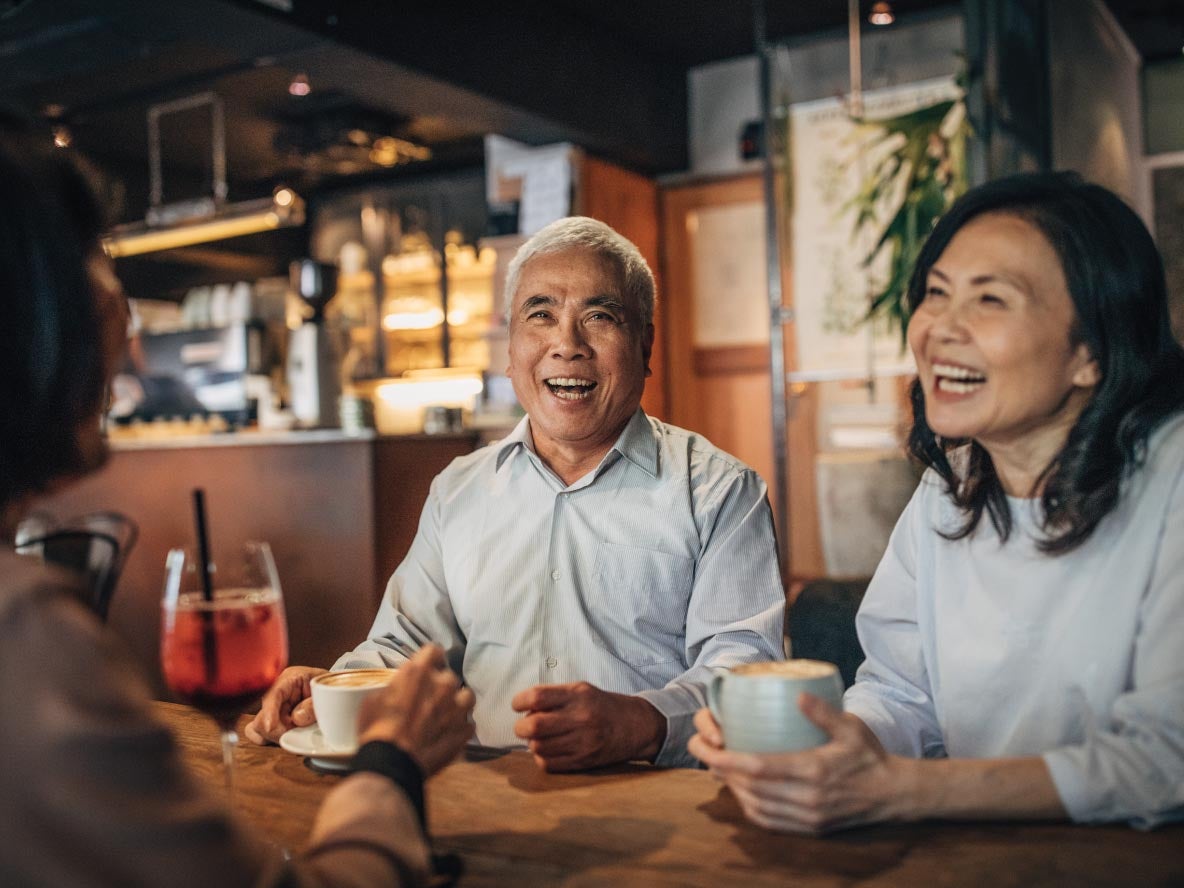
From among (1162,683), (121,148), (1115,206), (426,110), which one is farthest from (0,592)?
(121,148)

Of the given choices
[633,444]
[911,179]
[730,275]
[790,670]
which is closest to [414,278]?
[730,275]

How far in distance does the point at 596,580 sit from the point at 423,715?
84 cm

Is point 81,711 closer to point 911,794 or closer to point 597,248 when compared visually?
point 911,794

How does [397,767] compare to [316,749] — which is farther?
[316,749]

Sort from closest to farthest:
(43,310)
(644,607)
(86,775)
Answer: (86,775)
(43,310)
(644,607)

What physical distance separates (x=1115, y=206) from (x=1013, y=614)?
0.49 meters

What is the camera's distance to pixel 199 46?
5.62 m

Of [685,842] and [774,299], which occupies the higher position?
[774,299]

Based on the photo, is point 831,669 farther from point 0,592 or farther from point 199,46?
point 199,46

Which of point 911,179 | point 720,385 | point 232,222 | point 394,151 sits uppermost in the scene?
point 394,151

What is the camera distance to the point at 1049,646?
121 cm

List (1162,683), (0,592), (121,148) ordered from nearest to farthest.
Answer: (0,592) < (1162,683) < (121,148)

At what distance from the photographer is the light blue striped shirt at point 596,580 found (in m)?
1.66

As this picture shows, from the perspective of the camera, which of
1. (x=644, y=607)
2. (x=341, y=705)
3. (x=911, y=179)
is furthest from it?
(x=911, y=179)
